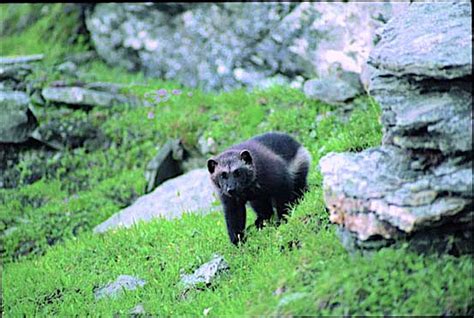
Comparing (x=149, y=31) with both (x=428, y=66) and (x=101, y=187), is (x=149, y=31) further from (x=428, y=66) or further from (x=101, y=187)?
(x=428, y=66)

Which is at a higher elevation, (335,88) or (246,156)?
(246,156)

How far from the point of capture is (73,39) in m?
14.7

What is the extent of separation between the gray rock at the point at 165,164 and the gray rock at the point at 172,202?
782 mm

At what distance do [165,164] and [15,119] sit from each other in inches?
116

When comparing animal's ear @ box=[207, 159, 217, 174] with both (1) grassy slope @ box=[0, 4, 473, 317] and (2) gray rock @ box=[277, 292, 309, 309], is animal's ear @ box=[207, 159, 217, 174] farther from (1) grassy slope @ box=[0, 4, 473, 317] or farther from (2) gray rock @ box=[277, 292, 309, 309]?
(2) gray rock @ box=[277, 292, 309, 309]

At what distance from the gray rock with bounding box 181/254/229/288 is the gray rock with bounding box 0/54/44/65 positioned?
8.26 meters

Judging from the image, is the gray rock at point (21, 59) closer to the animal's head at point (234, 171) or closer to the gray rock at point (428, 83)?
the animal's head at point (234, 171)

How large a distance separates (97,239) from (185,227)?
128cm

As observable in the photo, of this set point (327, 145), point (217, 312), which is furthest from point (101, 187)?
point (217, 312)

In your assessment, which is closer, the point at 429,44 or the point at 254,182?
the point at 429,44

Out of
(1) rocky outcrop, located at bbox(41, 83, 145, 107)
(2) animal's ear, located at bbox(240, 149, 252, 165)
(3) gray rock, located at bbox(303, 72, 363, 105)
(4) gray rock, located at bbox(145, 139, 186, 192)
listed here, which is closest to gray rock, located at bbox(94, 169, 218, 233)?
(4) gray rock, located at bbox(145, 139, 186, 192)

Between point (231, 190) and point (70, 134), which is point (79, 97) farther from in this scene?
point (231, 190)

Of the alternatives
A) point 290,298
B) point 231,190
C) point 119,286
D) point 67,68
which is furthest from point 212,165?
point 67,68

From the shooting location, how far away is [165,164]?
38.4 feet
